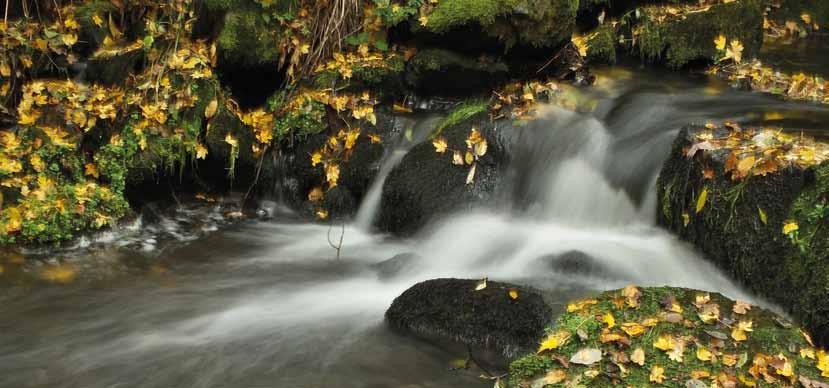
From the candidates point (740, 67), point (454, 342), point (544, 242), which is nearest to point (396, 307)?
point (454, 342)

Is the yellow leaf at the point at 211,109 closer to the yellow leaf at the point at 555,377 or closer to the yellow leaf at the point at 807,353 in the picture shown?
the yellow leaf at the point at 555,377

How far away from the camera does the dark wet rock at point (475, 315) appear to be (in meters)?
4.27

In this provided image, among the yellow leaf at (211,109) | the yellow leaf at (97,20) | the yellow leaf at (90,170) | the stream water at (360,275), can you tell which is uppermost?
the yellow leaf at (97,20)

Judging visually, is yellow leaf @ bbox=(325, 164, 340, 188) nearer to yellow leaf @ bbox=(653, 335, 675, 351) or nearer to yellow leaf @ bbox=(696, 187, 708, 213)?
yellow leaf @ bbox=(696, 187, 708, 213)

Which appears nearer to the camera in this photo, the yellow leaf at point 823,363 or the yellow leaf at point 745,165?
the yellow leaf at point 823,363

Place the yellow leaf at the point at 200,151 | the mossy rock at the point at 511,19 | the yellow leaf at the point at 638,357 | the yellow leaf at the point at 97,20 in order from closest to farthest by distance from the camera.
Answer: the yellow leaf at the point at 638,357
the yellow leaf at the point at 200,151
the mossy rock at the point at 511,19
the yellow leaf at the point at 97,20

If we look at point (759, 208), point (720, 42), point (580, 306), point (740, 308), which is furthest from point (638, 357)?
point (720, 42)

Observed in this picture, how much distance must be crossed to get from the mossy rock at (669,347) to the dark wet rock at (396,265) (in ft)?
5.80

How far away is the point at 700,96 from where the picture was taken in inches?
284

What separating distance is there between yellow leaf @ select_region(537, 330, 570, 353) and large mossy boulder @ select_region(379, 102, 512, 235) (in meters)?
2.55

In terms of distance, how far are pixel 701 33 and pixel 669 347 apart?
5445mm

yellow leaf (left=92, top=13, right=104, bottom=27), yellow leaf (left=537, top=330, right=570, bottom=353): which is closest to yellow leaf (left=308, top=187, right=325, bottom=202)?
yellow leaf (left=92, top=13, right=104, bottom=27)

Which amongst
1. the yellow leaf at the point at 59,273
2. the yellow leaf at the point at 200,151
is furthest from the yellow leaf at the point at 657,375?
the yellow leaf at the point at 200,151

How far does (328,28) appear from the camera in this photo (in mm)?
7734
